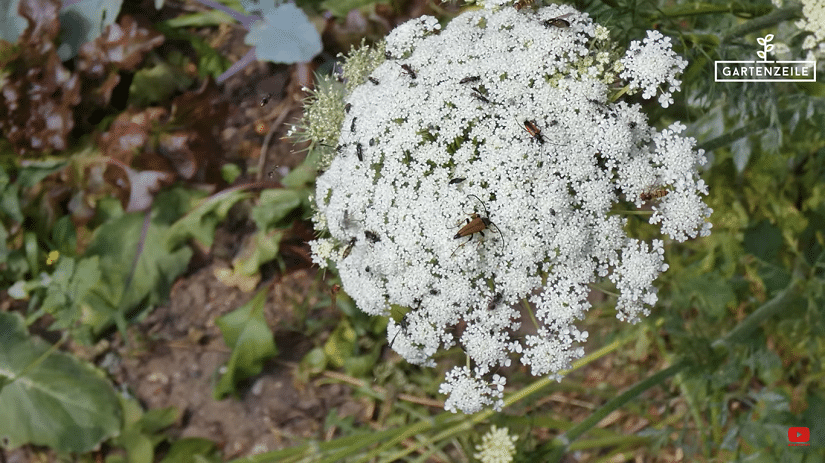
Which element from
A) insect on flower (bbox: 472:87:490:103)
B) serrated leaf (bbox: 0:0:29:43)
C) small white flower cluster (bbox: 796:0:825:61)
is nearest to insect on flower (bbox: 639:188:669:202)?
insect on flower (bbox: 472:87:490:103)

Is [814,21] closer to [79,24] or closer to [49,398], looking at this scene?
[79,24]

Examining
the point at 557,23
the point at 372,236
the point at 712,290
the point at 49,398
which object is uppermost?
the point at 557,23

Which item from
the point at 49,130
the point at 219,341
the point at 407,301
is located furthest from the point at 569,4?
the point at 49,130

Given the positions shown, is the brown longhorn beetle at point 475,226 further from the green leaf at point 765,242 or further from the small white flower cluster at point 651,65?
the green leaf at point 765,242

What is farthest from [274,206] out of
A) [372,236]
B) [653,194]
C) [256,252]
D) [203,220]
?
[653,194]

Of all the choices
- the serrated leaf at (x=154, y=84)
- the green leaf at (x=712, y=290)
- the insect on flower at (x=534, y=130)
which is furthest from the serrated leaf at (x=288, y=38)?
the green leaf at (x=712, y=290)

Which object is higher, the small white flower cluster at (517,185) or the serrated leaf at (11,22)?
the small white flower cluster at (517,185)

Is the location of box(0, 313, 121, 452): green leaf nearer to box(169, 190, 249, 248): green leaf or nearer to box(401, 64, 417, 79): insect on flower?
box(169, 190, 249, 248): green leaf
